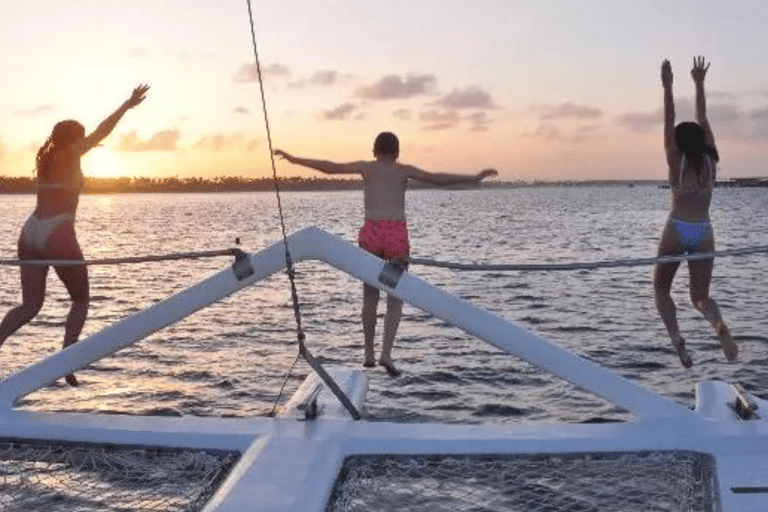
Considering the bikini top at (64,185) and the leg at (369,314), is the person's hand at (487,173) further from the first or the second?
the bikini top at (64,185)

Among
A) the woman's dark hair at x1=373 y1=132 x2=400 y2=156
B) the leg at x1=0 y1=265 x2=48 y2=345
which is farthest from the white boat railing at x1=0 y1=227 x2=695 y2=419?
the woman's dark hair at x1=373 y1=132 x2=400 y2=156

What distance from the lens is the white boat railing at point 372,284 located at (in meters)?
5.98

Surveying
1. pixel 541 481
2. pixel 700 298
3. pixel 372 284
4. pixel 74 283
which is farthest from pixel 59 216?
pixel 700 298

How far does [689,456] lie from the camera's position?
5613 mm

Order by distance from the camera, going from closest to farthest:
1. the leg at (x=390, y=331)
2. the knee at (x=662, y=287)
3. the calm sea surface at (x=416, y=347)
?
1. the leg at (x=390, y=331)
2. the knee at (x=662, y=287)
3. the calm sea surface at (x=416, y=347)

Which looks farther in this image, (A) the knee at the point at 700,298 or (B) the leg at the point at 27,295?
(A) the knee at the point at 700,298

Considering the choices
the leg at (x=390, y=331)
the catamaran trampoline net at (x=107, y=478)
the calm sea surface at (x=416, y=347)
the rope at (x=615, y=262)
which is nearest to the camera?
the catamaran trampoline net at (x=107, y=478)

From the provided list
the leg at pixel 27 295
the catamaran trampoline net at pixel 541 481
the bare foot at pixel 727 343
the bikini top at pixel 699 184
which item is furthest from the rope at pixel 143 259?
the bare foot at pixel 727 343

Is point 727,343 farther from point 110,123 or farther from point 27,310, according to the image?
point 27,310

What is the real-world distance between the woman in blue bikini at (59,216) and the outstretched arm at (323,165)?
1.34 meters

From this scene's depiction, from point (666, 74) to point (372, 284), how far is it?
3398 millimetres

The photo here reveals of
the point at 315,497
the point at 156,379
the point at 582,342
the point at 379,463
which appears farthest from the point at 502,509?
the point at 582,342

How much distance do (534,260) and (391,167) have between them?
36.3 metres

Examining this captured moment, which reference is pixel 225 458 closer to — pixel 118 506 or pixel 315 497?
pixel 118 506
